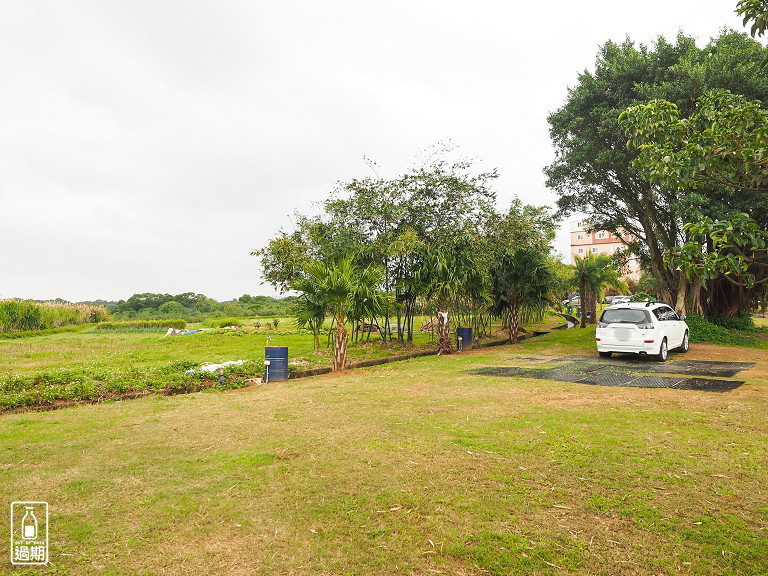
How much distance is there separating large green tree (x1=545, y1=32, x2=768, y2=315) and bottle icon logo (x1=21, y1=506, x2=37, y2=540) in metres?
16.3

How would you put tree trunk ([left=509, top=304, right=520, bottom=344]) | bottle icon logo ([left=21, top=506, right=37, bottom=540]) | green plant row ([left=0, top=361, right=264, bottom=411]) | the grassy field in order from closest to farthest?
1. bottle icon logo ([left=21, top=506, right=37, bottom=540])
2. green plant row ([left=0, top=361, right=264, bottom=411])
3. the grassy field
4. tree trunk ([left=509, top=304, right=520, bottom=344])

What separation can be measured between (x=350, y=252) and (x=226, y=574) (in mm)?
13371

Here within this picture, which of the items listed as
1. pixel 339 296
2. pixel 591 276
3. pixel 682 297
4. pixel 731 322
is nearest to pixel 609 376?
pixel 339 296

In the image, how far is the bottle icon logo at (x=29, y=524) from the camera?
10.2 ft

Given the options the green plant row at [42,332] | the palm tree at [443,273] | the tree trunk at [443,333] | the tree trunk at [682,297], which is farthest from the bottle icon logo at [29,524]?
the green plant row at [42,332]

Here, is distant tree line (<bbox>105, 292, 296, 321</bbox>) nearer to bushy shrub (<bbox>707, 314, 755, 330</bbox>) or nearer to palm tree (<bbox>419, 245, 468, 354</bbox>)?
palm tree (<bbox>419, 245, 468, 354</bbox>)

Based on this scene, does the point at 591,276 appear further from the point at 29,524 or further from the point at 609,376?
the point at 29,524

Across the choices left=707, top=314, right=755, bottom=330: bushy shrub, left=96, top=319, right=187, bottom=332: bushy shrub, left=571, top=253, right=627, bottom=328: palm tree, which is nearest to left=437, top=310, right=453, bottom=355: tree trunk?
left=707, top=314, right=755, bottom=330: bushy shrub

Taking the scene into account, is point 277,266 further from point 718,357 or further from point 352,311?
point 718,357

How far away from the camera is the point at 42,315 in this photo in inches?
1093

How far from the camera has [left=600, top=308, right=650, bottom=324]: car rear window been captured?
1270 cm

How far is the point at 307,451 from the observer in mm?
4898

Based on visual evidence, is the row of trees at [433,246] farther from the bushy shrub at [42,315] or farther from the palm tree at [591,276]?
the bushy shrub at [42,315]

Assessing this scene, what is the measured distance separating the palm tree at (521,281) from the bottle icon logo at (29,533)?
15.0 metres
